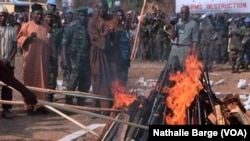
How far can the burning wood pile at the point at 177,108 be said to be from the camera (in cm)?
675

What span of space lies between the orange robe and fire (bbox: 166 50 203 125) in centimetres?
377

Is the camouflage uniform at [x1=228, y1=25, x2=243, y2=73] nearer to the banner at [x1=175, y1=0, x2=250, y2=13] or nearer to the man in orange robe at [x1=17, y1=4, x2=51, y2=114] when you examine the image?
the banner at [x1=175, y1=0, x2=250, y2=13]

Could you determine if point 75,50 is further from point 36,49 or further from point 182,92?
point 182,92

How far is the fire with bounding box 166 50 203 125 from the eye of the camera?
22.1 feet

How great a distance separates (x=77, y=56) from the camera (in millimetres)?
11023

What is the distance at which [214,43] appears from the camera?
21.4 meters

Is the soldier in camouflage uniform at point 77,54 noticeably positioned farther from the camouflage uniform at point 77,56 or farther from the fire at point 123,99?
the fire at point 123,99

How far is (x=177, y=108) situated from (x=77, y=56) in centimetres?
455

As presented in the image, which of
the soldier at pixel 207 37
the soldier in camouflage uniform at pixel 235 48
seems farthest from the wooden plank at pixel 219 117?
the soldier at pixel 207 37

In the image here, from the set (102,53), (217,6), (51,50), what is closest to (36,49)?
(51,50)

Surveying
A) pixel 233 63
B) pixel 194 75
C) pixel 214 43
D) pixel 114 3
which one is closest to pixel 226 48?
pixel 214 43

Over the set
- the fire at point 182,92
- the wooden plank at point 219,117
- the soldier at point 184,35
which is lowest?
the wooden plank at point 219,117

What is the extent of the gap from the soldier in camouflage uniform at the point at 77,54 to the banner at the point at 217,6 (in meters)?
9.05

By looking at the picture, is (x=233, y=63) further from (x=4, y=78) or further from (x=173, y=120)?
(x=4, y=78)
